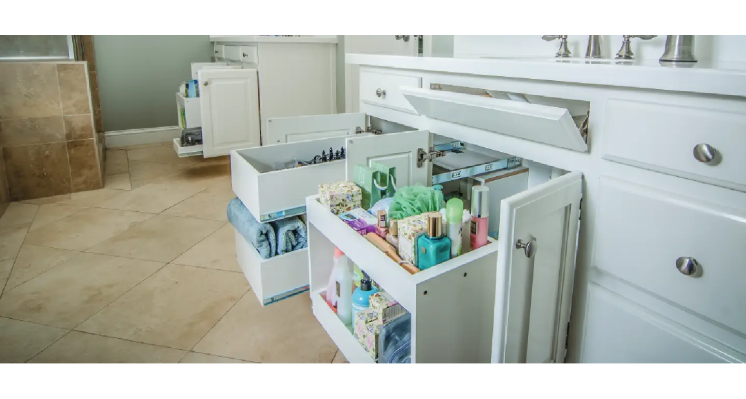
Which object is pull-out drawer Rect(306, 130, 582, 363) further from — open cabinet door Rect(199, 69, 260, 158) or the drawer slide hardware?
open cabinet door Rect(199, 69, 260, 158)

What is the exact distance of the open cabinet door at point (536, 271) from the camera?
844mm

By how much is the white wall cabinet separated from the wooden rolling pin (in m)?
1.88

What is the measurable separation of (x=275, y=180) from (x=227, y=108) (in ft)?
5.36

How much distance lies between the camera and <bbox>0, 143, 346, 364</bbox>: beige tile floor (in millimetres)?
1434

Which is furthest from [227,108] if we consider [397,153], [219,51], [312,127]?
[397,153]

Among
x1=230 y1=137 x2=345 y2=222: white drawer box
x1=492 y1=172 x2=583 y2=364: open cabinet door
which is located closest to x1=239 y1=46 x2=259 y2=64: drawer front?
x1=230 y1=137 x2=345 y2=222: white drawer box

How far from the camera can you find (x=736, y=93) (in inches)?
28.2

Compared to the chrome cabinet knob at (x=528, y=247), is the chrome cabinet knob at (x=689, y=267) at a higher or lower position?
Answer: lower

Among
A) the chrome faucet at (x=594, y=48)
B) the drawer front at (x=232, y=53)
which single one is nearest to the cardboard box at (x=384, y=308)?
the chrome faucet at (x=594, y=48)

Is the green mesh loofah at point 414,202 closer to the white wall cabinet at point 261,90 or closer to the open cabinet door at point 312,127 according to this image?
the open cabinet door at point 312,127

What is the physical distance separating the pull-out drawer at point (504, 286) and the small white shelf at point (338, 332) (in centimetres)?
26
